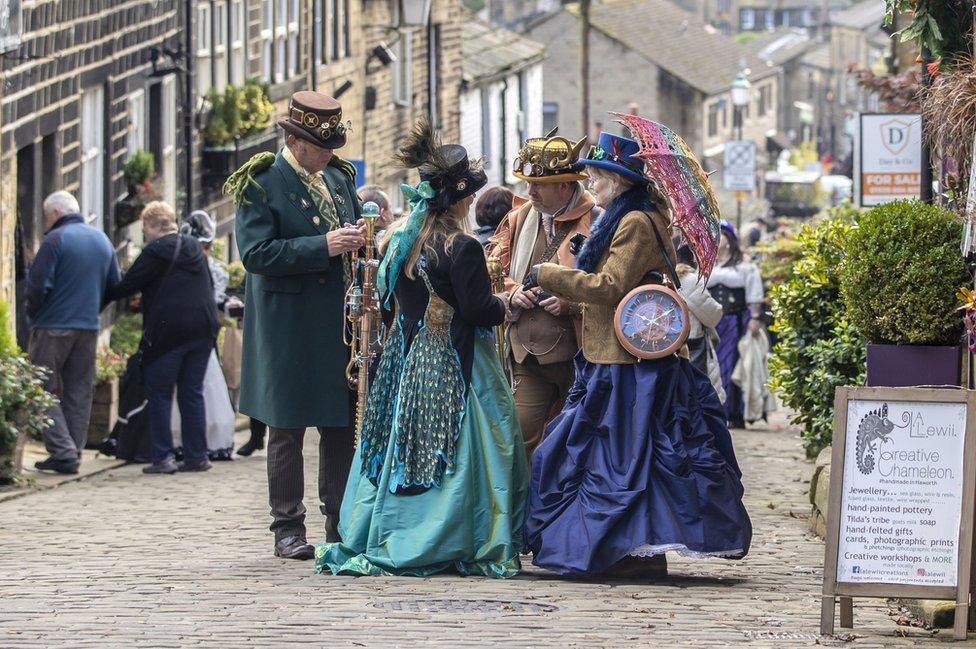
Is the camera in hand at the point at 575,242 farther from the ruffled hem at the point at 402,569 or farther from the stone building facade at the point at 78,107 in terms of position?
the stone building facade at the point at 78,107

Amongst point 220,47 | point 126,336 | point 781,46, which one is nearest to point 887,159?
point 126,336

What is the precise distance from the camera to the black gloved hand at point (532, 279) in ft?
28.2

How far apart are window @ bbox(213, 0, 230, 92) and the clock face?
17.4 metres

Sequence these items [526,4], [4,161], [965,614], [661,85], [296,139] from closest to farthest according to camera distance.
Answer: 1. [965,614]
2. [296,139]
3. [4,161]
4. [661,85]
5. [526,4]

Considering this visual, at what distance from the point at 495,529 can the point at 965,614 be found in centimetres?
210

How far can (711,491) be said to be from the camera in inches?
325

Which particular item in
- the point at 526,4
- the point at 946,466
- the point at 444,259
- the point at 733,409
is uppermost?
the point at 526,4

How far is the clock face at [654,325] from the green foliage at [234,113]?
16640mm

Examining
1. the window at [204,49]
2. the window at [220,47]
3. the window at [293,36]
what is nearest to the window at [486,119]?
the window at [293,36]

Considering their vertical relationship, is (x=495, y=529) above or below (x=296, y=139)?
below

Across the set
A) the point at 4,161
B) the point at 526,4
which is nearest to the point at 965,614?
the point at 4,161

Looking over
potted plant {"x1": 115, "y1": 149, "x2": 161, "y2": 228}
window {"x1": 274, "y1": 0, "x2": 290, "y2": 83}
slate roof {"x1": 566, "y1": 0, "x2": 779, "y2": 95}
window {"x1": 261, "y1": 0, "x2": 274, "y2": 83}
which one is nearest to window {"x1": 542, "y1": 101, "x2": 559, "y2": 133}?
slate roof {"x1": 566, "y1": 0, "x2": 779, "y2": 95}

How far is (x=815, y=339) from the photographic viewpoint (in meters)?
11.6

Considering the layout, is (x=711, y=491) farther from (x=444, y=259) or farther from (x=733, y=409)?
(x=733, y=409)
